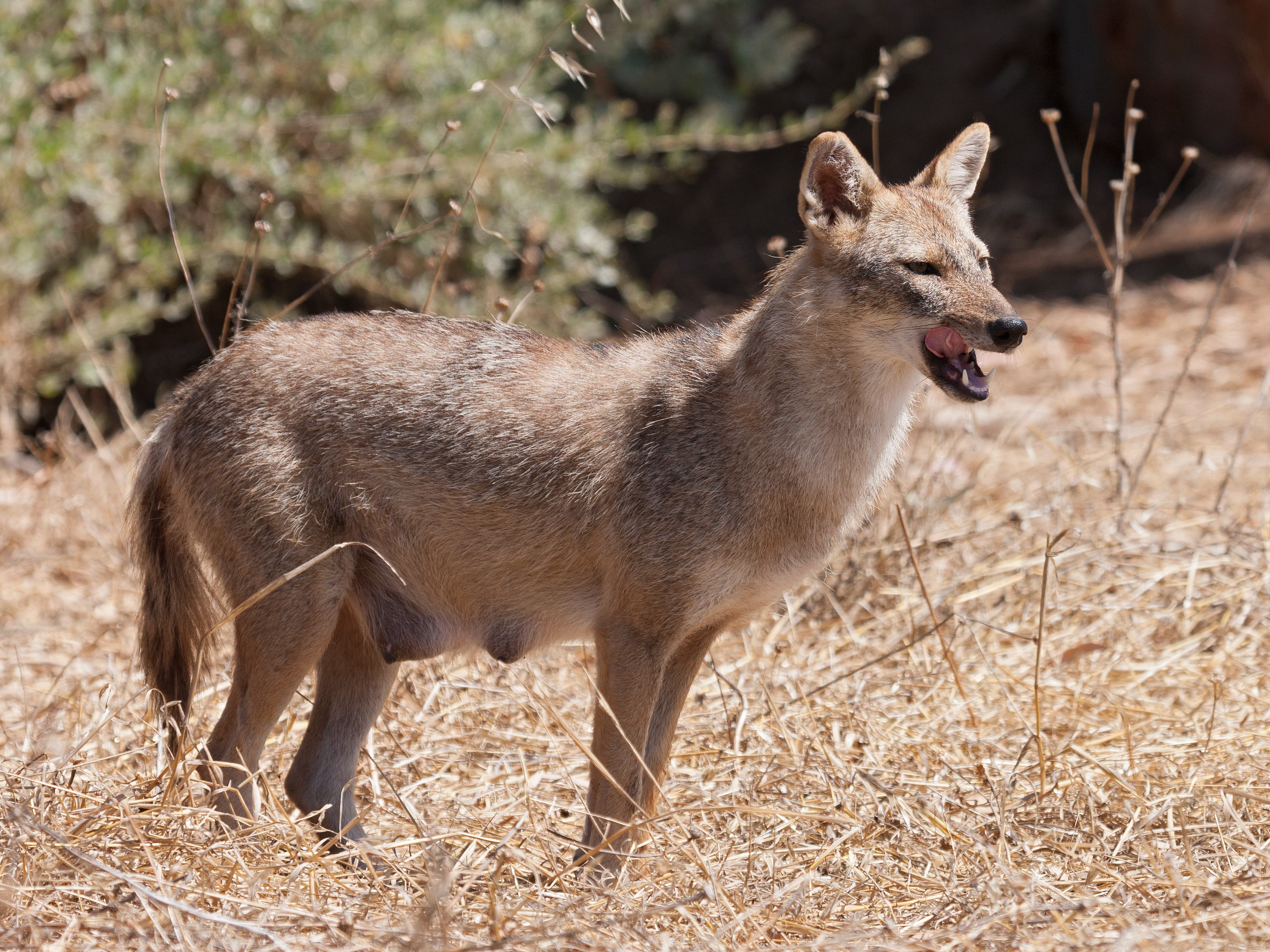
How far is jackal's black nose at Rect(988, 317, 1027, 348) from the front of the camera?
355cm

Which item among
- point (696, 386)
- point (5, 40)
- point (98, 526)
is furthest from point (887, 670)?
point (5, 40)

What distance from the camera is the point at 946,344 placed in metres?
3.68

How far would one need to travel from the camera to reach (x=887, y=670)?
5047 millimetres

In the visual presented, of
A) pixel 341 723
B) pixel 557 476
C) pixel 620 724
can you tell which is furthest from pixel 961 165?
pixel 341 723

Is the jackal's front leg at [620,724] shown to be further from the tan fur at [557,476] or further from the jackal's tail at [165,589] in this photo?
the jackal's tail at [165,589]

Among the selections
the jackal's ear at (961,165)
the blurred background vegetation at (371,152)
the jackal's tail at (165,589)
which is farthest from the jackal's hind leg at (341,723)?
the jackal's ear at (961,165)

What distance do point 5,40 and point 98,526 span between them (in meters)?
2.63

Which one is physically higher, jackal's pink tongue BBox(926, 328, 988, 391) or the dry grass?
jackal's pink tongue BBox(926, 328, 988, 391)

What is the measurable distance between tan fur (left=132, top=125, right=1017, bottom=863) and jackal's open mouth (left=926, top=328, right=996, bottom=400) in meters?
0.02

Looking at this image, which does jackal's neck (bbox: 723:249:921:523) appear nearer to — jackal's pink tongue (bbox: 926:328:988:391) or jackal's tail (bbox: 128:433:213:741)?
jackal's pink tongue (bbox: 926:328:988:391)

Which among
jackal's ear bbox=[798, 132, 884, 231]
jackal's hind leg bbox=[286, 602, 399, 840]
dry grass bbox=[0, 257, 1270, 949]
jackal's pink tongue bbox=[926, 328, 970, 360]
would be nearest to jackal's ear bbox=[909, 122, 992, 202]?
jackal's ear bbox=[798, 132, 884, 231]

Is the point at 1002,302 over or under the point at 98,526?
over

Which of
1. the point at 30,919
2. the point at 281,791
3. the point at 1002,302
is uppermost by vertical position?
the point at 1002,302

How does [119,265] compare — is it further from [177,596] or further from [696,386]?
[696,386]
